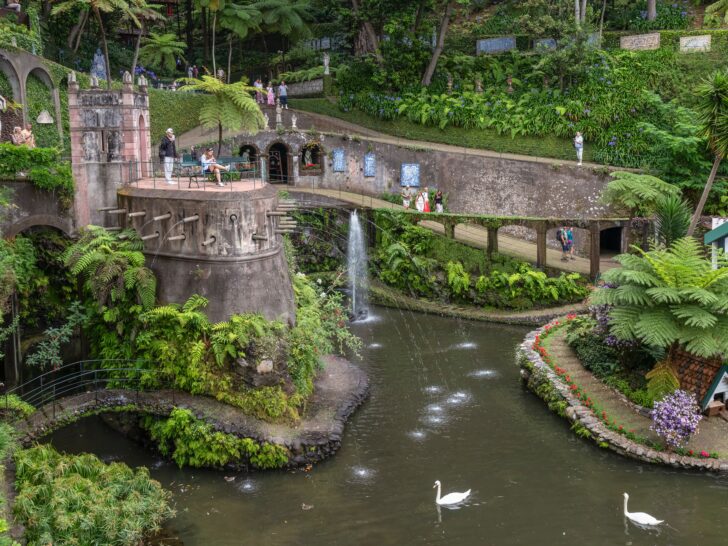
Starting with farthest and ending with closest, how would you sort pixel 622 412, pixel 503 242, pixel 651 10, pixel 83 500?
pixel 651 10 < pixel 503 242 < pixel 622 412 < pixel 83 500

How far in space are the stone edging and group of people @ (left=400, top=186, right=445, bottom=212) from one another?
407 inches

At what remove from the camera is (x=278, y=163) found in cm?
4000

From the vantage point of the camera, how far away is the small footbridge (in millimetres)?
19438

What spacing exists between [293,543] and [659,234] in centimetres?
1555

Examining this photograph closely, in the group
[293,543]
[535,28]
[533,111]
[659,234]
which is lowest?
[293,543]

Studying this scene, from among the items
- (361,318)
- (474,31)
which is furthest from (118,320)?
(474,31)

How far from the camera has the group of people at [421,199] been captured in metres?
35.3

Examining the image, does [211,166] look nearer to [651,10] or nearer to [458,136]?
[458,136]

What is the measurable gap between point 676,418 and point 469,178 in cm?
1871

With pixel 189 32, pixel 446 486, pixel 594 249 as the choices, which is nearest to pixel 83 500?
pixel 446 486

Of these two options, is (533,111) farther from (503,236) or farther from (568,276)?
(568,276)

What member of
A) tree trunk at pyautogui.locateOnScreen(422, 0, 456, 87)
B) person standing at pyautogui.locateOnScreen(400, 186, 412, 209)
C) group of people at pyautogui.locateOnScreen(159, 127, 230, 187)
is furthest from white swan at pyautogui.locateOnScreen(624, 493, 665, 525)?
tree trunk at pyautogui.locateOnScreen(422, 0, 456, 87)

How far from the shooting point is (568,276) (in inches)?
1232

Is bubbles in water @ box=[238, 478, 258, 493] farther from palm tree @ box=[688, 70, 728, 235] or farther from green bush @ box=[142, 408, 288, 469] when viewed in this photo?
palm tree @ box=[688, 70, 728, 235]
